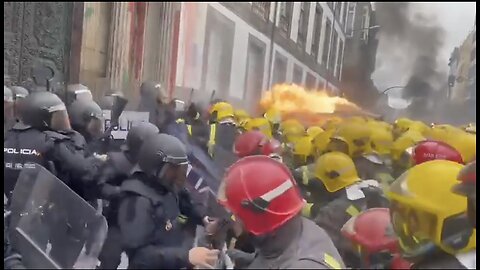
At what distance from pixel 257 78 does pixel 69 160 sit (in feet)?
1.74

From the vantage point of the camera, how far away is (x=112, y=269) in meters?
1.74

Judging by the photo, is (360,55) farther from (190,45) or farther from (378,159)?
(190,45)

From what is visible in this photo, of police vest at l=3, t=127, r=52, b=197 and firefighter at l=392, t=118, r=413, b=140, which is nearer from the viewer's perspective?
firefighter at l=392, t=118, r=413, b=140

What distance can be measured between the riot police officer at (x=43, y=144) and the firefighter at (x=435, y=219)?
79 cm

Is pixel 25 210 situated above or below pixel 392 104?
below

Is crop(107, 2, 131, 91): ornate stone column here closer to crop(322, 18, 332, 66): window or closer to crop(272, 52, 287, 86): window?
→ crop(272, 52, 287, 86): window

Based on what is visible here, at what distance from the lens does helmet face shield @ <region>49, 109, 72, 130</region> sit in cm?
181

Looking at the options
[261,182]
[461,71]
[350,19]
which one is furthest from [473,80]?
[261,182]

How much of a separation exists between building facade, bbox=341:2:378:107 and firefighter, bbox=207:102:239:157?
0.28 m

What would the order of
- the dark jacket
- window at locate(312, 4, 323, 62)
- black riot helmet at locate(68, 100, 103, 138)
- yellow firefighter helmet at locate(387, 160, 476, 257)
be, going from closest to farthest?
yellow firefighter helmet at locate(387, 160, 476, 257) < the dark jacket < window at locate(312, 4, 323, 62) < black riot helmet at locate(68, 100, 103, 138)

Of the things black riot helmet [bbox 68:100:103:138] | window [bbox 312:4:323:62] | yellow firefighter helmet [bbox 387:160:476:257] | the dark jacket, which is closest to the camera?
yellow firefighter helmet [bbox 387:160:476:257]

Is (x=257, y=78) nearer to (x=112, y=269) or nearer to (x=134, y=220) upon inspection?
(x=134, y=220)

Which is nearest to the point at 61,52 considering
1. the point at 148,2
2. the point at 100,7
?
the point at 100,7

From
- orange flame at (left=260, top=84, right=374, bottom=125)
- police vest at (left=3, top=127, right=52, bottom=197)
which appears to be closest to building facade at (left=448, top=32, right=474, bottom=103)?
orange flame at (left=260, top=84, right=374, bottom=125)
